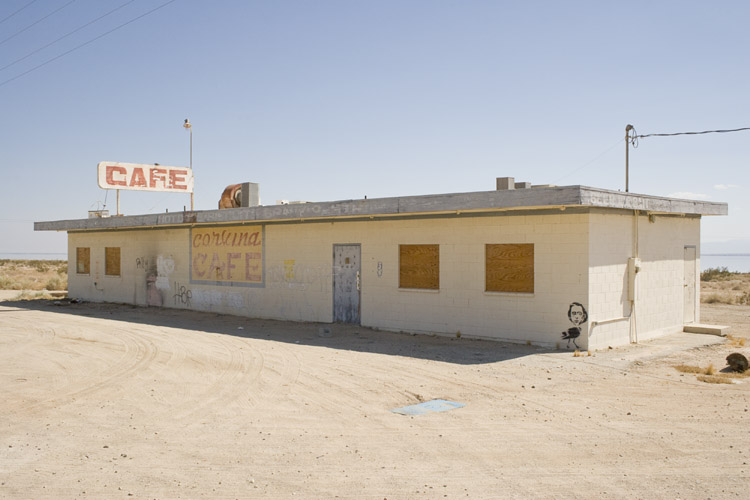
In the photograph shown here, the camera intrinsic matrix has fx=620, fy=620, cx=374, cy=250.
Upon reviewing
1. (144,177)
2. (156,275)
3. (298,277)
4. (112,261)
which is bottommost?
(156,275)

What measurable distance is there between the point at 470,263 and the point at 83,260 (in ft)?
68.0

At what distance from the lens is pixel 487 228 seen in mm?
14812

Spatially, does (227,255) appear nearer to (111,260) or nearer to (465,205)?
(111,260)

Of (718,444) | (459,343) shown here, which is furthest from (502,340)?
(718,444)

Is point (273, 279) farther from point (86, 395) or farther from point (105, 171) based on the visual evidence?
point (105, 171)

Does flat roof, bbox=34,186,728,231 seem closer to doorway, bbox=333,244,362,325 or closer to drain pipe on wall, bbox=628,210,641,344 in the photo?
drain pipe on wall, bbox=628,210,641,344

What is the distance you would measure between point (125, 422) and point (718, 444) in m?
7.23

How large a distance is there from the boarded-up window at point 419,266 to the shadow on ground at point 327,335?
1352 mm

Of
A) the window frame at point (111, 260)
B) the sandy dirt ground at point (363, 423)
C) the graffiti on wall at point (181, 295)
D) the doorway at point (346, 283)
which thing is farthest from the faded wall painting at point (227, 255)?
the sandy dirt ground at point (363, 423)

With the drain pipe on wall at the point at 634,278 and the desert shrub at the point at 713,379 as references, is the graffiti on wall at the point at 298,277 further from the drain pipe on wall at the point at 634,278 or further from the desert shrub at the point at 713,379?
the desert shrub at the point at 713,379

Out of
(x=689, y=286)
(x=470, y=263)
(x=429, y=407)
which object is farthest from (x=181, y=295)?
(x=689, y=286)

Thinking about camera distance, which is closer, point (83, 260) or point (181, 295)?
point (181, 295)

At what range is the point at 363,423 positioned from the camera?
8039mm

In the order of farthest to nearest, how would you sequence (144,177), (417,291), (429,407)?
(144,177) → (417,291) → (429,407)
